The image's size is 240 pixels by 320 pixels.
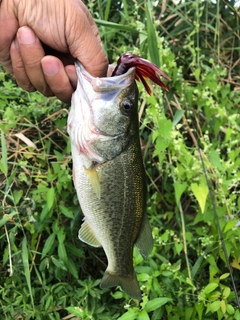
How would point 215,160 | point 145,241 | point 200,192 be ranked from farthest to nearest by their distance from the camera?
point 215,160 < point 200,192 < point 145,241

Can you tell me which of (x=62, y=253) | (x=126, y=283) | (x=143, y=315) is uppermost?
(x=126, y=283)

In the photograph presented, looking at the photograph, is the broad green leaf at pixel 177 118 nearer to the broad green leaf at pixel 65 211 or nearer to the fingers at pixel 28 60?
the broad green leaf at pixel 65 211

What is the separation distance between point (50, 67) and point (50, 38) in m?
0.10

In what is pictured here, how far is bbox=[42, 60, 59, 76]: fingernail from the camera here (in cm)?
146

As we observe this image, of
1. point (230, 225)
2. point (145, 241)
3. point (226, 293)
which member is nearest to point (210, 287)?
point (226, 293)

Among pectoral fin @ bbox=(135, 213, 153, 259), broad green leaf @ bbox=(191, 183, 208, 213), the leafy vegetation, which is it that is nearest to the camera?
pectoral fin @ bbox=(135, 213, 153, 259)

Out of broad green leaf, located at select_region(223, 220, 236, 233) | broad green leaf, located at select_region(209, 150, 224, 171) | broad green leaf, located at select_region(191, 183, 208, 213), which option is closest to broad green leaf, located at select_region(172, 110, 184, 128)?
broad green leaf, located at select_region(209, 150, 224, 171)

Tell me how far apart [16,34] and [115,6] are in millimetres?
1828

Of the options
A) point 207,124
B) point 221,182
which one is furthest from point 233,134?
point 221,182

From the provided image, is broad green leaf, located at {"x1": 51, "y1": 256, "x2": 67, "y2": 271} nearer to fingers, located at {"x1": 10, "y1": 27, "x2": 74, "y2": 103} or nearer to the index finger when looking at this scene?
fingers, located at {"x1": 10, "y1": 27, "x2": 74, "y2": 103}

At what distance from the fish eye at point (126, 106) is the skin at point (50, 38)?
0.12 metres

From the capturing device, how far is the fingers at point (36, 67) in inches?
57.1

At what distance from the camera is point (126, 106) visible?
152 cm

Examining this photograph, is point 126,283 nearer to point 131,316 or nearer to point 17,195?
point 131,316
